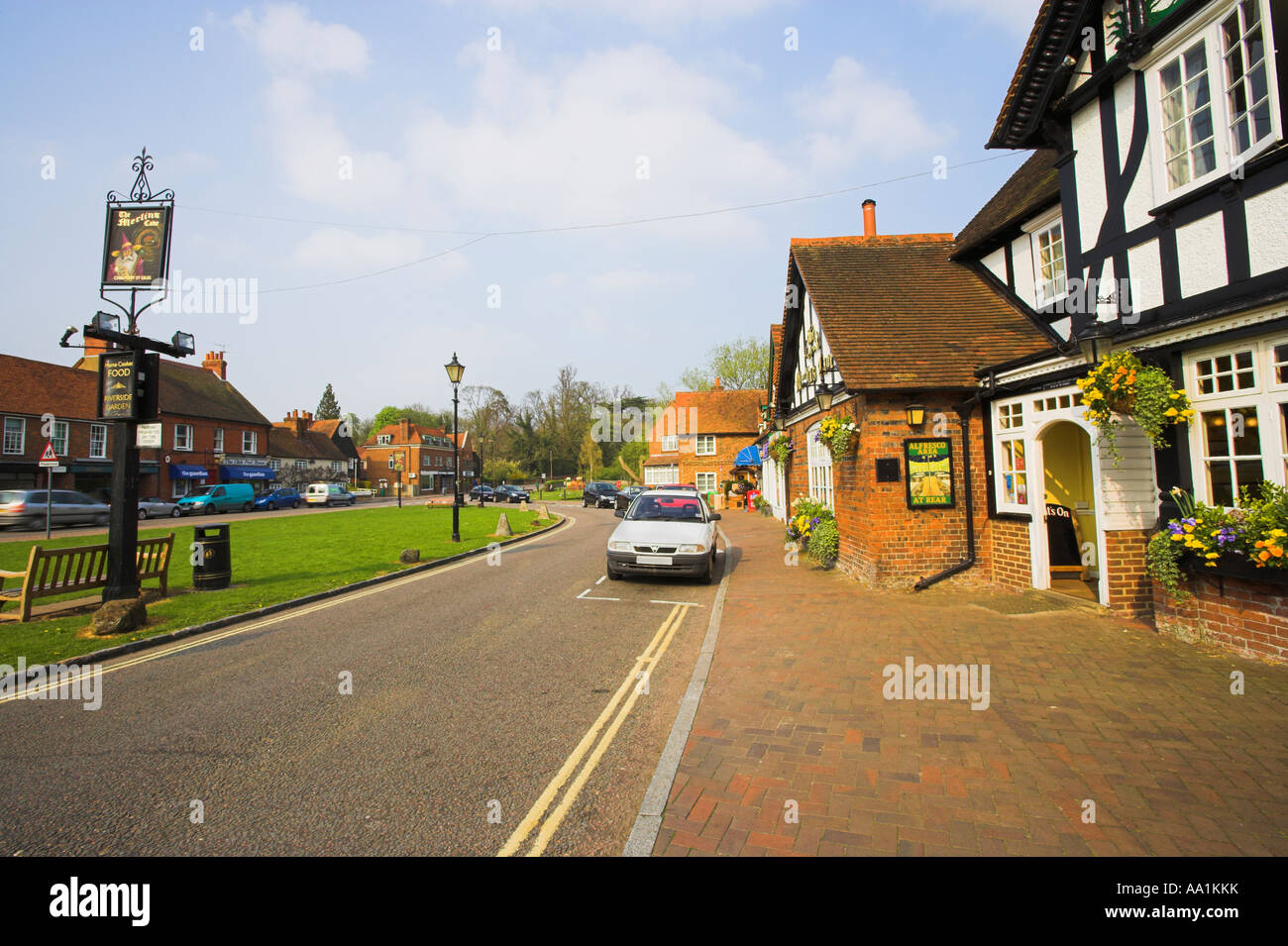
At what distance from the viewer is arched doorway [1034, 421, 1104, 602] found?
324 inches

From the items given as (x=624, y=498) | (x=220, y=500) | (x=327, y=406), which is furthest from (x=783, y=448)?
(x=327, y=406)

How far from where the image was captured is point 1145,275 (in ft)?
21.0

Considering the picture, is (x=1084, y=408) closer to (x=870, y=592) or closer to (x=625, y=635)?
(x=870, y=592)

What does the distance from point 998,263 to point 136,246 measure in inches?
554

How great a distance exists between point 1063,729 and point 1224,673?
218cm

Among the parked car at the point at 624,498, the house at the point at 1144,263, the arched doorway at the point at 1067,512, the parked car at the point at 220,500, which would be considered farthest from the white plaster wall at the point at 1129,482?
the parked car at the point at 220,500

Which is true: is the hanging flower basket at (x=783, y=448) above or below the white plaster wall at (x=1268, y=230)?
below

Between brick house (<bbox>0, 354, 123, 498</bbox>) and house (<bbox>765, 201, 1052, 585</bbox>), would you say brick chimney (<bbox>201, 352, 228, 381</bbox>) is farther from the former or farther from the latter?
house (<bbox>765, 201, 1052, 585</bbox>)

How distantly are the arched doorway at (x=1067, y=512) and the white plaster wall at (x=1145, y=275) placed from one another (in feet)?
6.92

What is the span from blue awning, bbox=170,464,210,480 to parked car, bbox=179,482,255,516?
3.74m

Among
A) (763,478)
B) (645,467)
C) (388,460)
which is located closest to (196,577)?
(763,478)

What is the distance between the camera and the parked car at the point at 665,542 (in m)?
9.89

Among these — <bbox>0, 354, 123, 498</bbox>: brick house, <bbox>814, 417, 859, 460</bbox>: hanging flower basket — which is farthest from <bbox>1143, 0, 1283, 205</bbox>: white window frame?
<bbox>0, 354, 123, 498</bbox>: brick house

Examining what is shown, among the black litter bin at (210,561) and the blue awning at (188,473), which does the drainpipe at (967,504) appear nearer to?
the black litter bin at (210,561)
